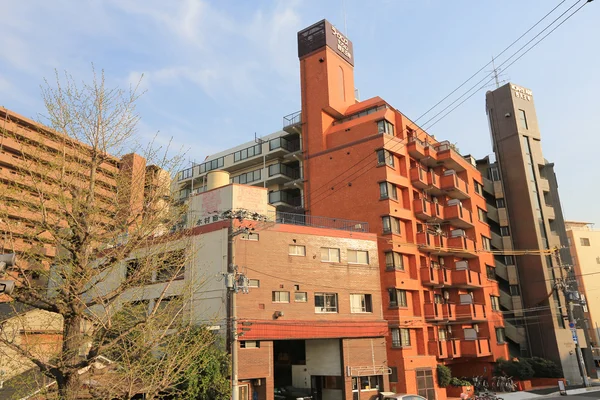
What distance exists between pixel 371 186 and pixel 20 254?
32.9m

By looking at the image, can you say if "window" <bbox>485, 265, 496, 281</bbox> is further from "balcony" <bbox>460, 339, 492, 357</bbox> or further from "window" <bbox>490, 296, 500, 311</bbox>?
"balcony" <bbox>460, 339, 492, 357</bbox>

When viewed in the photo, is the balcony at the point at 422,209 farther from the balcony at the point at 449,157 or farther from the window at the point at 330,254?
the window at the point at 330,254

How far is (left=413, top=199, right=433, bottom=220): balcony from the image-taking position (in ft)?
138

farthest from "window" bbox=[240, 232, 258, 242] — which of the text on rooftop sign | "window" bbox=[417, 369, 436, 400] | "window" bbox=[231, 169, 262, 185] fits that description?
the text on rooftop sign

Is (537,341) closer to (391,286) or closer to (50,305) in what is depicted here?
(391,286)

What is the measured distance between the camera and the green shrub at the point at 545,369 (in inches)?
1726

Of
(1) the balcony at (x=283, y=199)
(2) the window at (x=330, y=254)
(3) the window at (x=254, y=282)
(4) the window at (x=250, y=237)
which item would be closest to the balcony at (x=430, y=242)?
(2) the window at (x=330, y=254)

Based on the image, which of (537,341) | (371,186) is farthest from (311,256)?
(537,341)

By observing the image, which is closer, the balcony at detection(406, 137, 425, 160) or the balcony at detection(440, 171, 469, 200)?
the balcony at detection(406, 137, 425, 160)

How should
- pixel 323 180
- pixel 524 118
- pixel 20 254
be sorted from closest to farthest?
1. pixel 20 254
2. pixel 323 180
3. pixel 524 118

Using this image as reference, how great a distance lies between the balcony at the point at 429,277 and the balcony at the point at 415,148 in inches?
436

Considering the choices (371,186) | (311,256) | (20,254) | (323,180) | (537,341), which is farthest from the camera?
(537,341)

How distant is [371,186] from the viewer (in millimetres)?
40375

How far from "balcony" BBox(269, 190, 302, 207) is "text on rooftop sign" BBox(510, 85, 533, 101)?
29205mm
